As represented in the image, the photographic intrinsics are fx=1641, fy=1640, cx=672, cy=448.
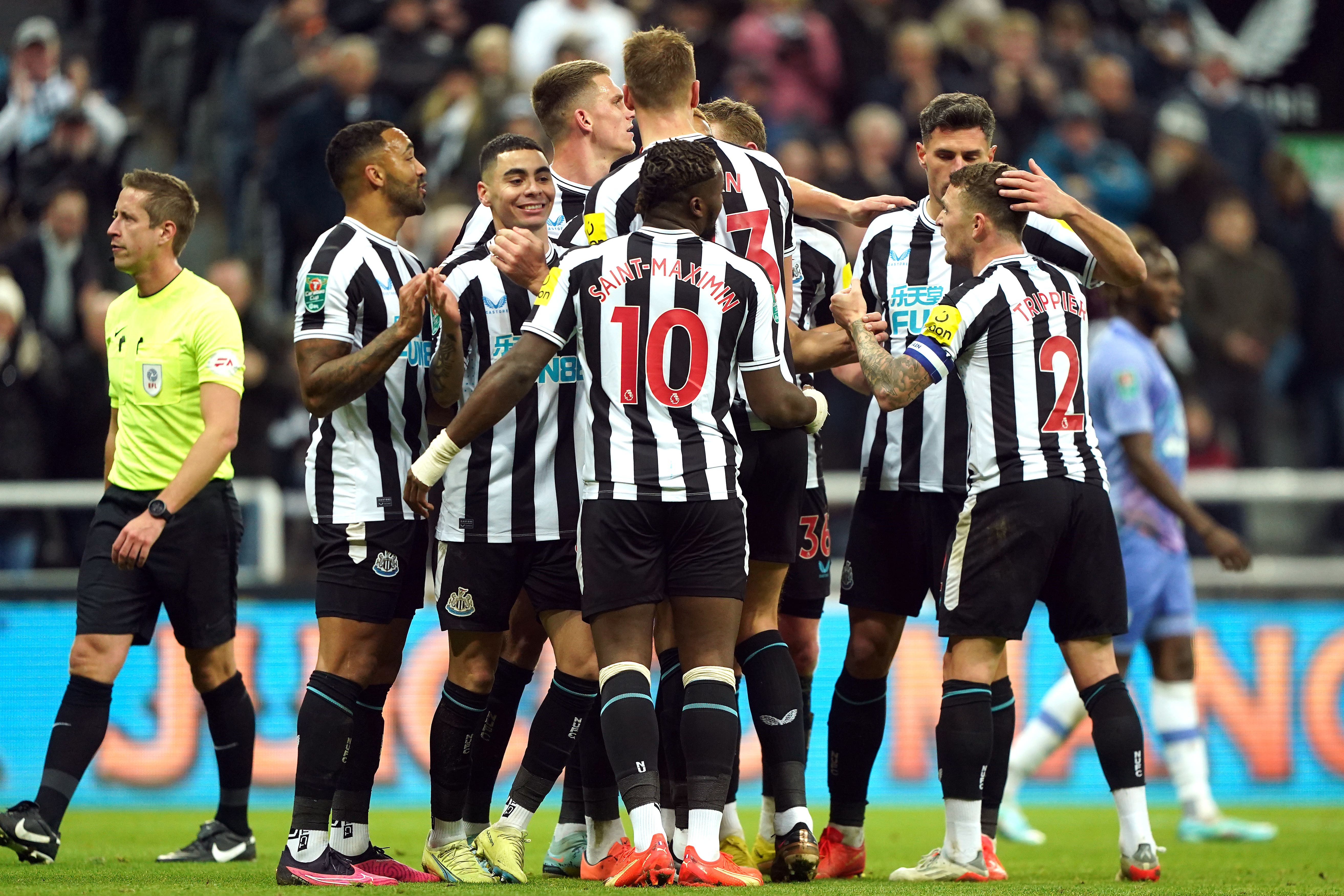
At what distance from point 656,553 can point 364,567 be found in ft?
3.80

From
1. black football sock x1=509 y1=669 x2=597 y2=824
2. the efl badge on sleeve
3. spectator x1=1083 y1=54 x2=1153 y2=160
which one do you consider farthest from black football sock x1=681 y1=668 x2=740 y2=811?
spectator x1=1083 y1=54 x2=1153 y2=160

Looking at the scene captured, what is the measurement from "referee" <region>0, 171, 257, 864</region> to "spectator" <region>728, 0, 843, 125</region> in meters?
7.71

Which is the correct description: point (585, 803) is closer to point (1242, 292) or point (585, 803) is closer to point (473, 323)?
point (473, 323)

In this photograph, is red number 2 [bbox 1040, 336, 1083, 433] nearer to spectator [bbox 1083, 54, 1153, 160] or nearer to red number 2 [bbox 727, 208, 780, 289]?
red number 2 [bbox 727, 208, 780, 289]

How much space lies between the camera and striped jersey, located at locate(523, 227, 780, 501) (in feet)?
17.9

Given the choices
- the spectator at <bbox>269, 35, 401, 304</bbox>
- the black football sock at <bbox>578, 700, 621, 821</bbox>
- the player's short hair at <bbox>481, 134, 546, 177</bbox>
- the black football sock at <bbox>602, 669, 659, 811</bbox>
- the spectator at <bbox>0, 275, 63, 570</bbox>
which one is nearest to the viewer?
the black football sock at <bbox>602, 669, 659, 811</bbox>

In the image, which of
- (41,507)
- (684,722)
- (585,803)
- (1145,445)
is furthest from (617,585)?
(41,507)

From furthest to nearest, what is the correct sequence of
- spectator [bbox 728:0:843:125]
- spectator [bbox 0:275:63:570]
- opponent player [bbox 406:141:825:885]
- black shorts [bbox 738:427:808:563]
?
spectator [bbox 728:0:843:125], spectator [bbox 0:275:63:570], black shorts [bbox 738:427:808:563], opponent player [bbox 406:141:825:885]

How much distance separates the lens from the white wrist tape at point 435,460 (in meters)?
5.62

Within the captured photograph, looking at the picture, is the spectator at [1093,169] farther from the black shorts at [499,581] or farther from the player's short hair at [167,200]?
the black shorts at [499,581]

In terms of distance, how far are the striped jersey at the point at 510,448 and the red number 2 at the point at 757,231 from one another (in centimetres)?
68

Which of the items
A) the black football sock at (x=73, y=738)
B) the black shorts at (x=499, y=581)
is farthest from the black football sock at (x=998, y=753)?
the black football sock at (x=73, y=738)

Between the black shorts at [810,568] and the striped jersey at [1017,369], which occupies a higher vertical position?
the striped jersey at [1017,369]

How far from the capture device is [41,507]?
10.7 m
